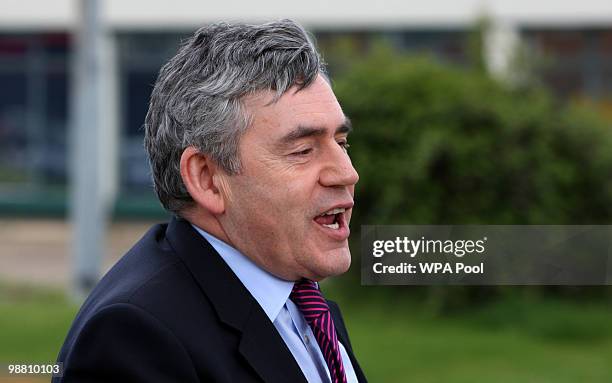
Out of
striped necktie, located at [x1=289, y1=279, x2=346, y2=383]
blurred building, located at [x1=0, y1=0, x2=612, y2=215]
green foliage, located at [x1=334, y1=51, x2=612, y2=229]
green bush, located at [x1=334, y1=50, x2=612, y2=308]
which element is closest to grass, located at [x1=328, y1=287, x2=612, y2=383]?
green bush, located at [x1=334, y1=50, x2=612, y2=308]

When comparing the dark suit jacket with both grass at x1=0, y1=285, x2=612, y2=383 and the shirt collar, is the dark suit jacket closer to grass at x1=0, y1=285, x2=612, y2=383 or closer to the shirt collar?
the shirt collar

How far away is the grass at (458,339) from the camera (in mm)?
6211

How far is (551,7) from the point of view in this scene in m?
17.0

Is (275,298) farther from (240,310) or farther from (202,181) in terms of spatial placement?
(202,181)

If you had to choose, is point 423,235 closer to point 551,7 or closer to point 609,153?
point 609,153

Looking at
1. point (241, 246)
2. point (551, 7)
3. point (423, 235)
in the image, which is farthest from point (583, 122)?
point (551, 7)

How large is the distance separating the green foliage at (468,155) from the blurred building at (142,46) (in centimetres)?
797

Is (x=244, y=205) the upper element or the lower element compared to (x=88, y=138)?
lower

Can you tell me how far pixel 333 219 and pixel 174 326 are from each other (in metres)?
0.39

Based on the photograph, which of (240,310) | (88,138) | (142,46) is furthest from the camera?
(142,46)

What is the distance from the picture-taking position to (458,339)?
7.02 metres

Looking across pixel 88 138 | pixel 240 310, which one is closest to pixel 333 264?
pixel 240 310

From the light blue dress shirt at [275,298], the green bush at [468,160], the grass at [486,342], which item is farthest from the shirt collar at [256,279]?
the green bush at [468,160]

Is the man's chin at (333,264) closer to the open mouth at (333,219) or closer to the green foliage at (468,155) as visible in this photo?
the open mouth at (333,219)
